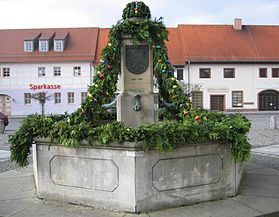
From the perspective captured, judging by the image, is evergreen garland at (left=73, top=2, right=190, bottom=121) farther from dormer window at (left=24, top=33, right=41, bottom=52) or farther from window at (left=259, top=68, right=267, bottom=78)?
window at (left=259, top=68, right=267, bottom=78)

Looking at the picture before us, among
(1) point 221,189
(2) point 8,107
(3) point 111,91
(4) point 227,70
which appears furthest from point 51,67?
(1) point 221,189

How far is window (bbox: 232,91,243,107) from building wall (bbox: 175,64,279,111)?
0.37 m

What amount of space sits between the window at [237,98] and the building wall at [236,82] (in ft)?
1.20

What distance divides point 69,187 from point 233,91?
136 ft

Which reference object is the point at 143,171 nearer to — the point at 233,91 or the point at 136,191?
the point at 136,191

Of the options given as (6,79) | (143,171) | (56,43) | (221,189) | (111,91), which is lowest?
(221,189)

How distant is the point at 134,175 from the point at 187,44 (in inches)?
1648

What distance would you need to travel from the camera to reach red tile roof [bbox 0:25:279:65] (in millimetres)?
44344

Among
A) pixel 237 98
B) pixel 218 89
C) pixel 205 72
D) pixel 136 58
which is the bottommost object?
pixel 237 98

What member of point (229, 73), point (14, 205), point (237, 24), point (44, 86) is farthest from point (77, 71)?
point (14, 205)

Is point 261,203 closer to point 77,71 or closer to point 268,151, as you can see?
point 268,151

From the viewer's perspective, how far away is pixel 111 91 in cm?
793

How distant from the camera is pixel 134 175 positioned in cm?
502

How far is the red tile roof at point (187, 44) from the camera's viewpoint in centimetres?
4434
